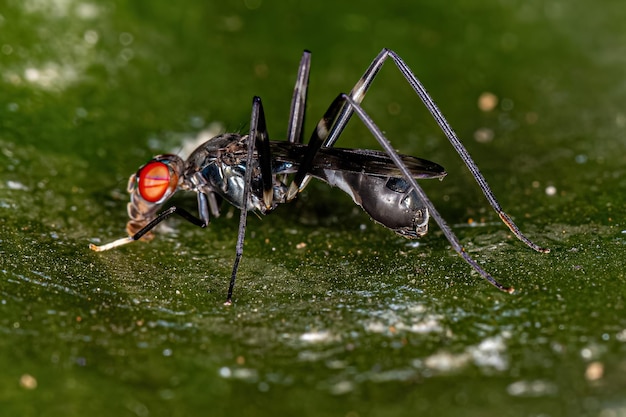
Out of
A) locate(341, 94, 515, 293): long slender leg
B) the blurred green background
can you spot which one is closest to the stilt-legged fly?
locate(341, 94, 515, 293): long slender leg

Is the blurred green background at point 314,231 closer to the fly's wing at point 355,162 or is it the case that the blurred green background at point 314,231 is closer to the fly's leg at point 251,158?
the fly's leg at point 251,158

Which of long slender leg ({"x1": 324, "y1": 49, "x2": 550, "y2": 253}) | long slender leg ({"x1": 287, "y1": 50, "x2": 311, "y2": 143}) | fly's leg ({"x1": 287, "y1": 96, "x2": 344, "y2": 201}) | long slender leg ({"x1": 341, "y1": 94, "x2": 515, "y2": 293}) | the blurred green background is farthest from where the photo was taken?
long slender leg ({"x1": 287, "y1": 50, "x2": 311, "y2": 143})

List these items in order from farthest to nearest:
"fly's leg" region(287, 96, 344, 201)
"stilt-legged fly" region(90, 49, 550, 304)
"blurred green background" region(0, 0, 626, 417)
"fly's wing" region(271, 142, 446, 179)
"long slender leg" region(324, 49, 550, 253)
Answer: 1. "fly's leg" region(287, 96, 344, 201)
2. "long slender leg" region(324, 49, 550, 253)
3. "stilt-legged fly" region(90, 49, 550, 304)
4. "fly's wing" region(271, 142, 446, 179)
5. "blurred green background" region(0, 0, 626, 417)

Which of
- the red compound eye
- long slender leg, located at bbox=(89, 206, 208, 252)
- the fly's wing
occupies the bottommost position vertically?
long slender leg, located at bbox=(89, 206, 208, 252)

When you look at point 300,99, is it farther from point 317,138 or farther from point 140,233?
point 140,233

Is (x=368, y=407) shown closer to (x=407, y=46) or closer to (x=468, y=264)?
(x=468, y=264)

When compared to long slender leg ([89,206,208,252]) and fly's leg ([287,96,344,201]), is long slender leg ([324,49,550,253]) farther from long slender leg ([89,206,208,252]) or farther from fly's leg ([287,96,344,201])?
long slender leg ([89,206,208,252])

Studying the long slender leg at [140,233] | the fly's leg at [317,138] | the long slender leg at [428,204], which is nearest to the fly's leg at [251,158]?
the fly's leg at [317,138]

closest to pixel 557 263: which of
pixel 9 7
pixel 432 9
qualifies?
pixel 432 9
